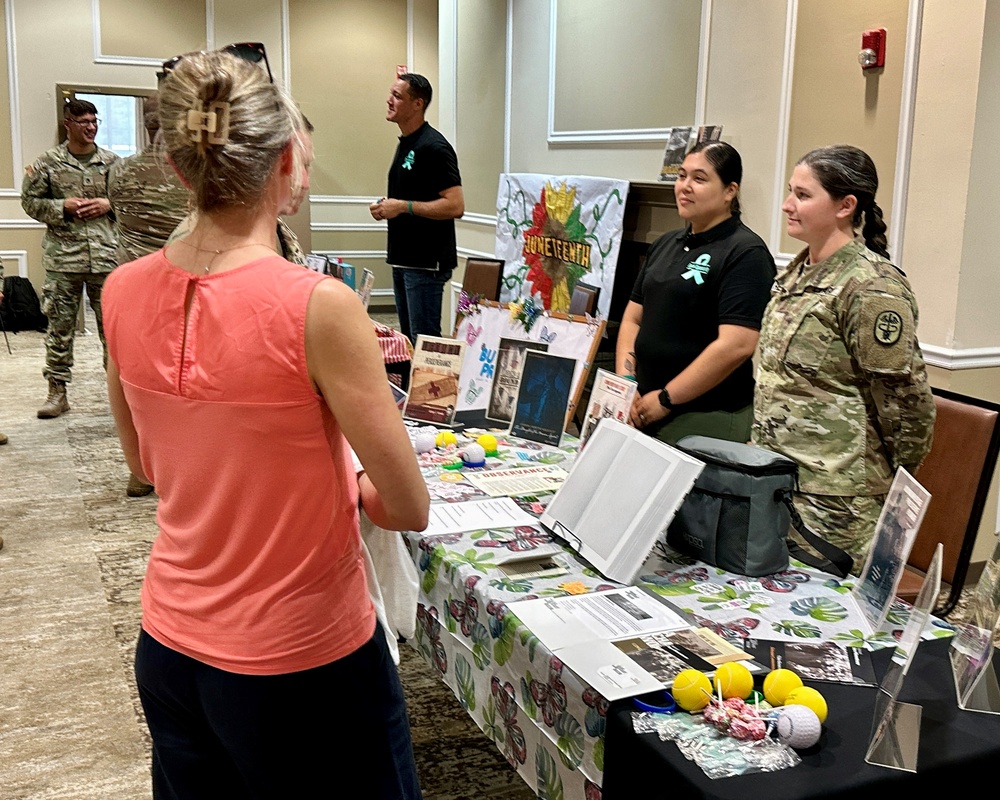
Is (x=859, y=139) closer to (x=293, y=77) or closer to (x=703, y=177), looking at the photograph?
(x=703, y=177)

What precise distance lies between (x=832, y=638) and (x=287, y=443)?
0.93 m

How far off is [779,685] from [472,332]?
1774 mm

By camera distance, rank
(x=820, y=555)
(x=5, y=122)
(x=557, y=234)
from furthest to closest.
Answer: (x=5, y=122)
(x=557, y=234)
(x=820, y=555)

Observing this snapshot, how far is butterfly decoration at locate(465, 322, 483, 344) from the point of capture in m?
2.89

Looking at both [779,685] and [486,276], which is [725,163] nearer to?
[779,685]

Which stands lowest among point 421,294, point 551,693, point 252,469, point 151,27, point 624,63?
point 551,693

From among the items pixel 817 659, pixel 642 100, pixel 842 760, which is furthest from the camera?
pixel 642 100

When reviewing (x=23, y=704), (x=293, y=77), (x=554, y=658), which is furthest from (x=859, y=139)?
(x=293, y=77)

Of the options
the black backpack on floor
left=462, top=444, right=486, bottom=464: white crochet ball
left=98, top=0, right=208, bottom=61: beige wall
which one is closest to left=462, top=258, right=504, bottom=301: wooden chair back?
left=462, top=444, right=486, bottom=464: white crochet ball

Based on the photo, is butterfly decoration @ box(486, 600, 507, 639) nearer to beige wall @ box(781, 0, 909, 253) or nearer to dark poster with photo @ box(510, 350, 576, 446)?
dark poster with photo @ box(510, 350, 576, 446)

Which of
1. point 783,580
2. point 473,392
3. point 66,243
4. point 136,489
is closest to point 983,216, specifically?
point 473,392

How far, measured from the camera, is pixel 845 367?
6.97 feet

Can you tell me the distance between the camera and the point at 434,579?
1851 mm

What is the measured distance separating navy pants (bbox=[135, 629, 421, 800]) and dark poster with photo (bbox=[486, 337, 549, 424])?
1484 millimetres
